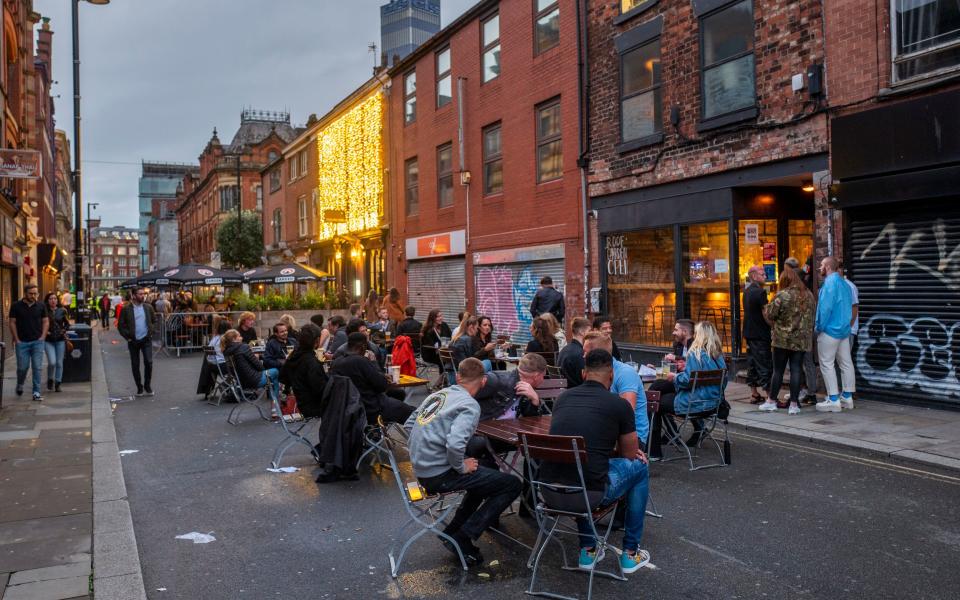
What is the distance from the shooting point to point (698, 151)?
1312cm

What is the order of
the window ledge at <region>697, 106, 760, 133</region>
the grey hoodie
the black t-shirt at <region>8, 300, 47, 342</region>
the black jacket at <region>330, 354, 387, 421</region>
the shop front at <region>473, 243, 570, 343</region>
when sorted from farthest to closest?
the shop front at <region>473, 243, 570, 343</region>
the black t-shirt at <region>8, 300, 47, 342</region>
the window ledge at <region>697, 106, 760, 133</region>
the black jacket at <region>330, 354, 387, 421</region>
the grey hoodie

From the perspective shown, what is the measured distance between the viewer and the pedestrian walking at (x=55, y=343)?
13227mm

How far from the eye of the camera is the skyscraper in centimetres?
19000

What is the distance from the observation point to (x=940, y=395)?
31.3 feet

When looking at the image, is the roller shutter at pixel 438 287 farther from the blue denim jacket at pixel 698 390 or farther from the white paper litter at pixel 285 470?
the blue denim jacket at pixel 698 390

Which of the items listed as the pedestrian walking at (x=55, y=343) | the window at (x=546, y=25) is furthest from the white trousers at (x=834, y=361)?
the pedestrian walking at (x=55, y=343)

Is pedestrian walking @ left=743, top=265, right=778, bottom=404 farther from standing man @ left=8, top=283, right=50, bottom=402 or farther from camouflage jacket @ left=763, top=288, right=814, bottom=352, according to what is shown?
standing man @ left=8, top=283, right=50, bottom=402

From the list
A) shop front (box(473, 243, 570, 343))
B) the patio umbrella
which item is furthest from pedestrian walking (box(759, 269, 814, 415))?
the patio umbrella

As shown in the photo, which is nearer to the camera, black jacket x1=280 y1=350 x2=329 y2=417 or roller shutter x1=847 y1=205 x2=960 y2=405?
black jacket x1=280 y1=350 x2=329 y2=417

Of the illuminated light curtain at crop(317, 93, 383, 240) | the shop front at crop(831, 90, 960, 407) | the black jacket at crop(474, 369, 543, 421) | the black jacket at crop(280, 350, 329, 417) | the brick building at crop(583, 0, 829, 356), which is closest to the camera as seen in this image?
the black jacket at crop(474, 369, 543, 421)

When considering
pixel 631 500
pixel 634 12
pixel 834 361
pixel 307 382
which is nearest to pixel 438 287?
pixel 634 12

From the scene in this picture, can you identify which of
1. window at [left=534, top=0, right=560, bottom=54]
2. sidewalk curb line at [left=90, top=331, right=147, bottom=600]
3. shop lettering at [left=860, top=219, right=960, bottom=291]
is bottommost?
sidewalk curb line at [left=90, top=331, right=147, bottom=600]

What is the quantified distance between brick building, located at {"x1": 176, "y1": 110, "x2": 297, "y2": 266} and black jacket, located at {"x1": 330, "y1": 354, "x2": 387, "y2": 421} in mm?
46369

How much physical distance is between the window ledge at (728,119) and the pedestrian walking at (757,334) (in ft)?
9.61
